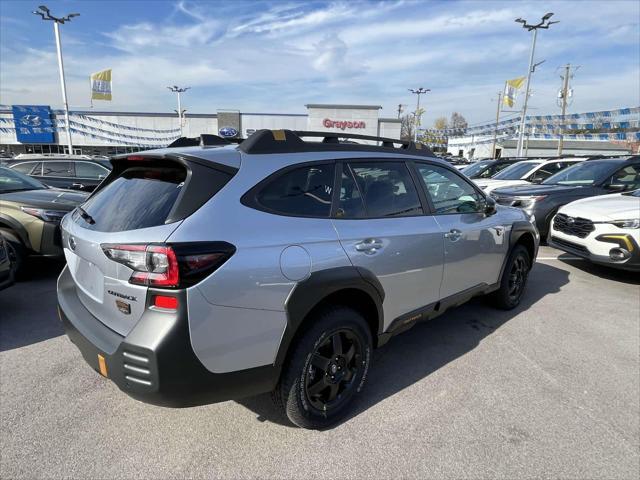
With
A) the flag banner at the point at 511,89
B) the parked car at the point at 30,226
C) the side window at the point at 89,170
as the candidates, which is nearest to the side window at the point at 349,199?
the parked car at the point at 30,226

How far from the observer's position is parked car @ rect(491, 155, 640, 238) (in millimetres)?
7489

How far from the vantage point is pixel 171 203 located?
6.54ft

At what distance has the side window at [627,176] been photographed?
25.3ft

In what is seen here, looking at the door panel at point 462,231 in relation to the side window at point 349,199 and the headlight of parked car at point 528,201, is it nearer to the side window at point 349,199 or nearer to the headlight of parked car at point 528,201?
the side window at point 349,199

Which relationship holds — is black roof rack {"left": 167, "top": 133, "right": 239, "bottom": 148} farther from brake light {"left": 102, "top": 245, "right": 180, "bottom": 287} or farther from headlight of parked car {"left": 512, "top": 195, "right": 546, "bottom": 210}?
headlight of parked car {"left": 512, "top": 195, "right": 546, "bottom": 210}

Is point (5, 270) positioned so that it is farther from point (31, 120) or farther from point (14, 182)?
point (31, 120)

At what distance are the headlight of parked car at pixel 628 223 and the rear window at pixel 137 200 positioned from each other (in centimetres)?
574

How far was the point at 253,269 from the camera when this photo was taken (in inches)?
76.4

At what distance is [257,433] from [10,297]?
154 inches

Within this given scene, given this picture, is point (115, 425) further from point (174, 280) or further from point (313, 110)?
point (313, 110)

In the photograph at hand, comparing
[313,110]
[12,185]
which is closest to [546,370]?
[12,185]

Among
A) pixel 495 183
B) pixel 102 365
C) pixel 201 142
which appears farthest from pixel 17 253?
pixel 495 183

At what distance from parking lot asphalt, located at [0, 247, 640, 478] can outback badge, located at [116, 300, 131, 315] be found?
0.90m

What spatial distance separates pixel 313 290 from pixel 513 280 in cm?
319
